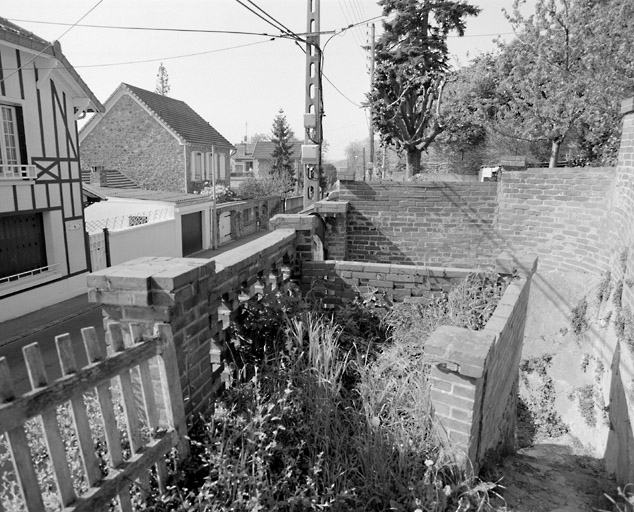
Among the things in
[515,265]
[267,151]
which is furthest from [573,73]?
[267,151]

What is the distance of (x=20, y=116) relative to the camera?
1102cm

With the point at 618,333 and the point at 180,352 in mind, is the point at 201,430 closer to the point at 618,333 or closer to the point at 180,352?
the point at 180,352

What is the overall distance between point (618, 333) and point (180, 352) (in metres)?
4.94

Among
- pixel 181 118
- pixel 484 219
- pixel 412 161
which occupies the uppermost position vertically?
pixel 181 118

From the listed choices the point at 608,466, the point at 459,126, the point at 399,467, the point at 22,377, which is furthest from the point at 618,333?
the point at 459,126

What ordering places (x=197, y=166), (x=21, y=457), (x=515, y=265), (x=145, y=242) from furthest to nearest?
(x=197, y=166) → (x=145, y=242) → (x=515, y=265) → (x=21, y=457)

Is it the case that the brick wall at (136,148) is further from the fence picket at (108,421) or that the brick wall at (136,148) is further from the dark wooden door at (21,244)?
the fence picket at (108,421)

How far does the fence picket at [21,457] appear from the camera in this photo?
66.7 inches

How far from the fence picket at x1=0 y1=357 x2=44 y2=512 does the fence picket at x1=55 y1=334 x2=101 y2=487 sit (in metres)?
0.23

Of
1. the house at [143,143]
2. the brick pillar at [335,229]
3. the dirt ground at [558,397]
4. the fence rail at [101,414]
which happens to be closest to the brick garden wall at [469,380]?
the dirt ground at [558,397]

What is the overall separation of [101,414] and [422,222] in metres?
6.79

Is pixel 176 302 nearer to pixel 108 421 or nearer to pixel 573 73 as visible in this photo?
pixel 108 421

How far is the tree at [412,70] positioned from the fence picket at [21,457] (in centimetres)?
2041

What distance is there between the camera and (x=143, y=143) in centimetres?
2442
